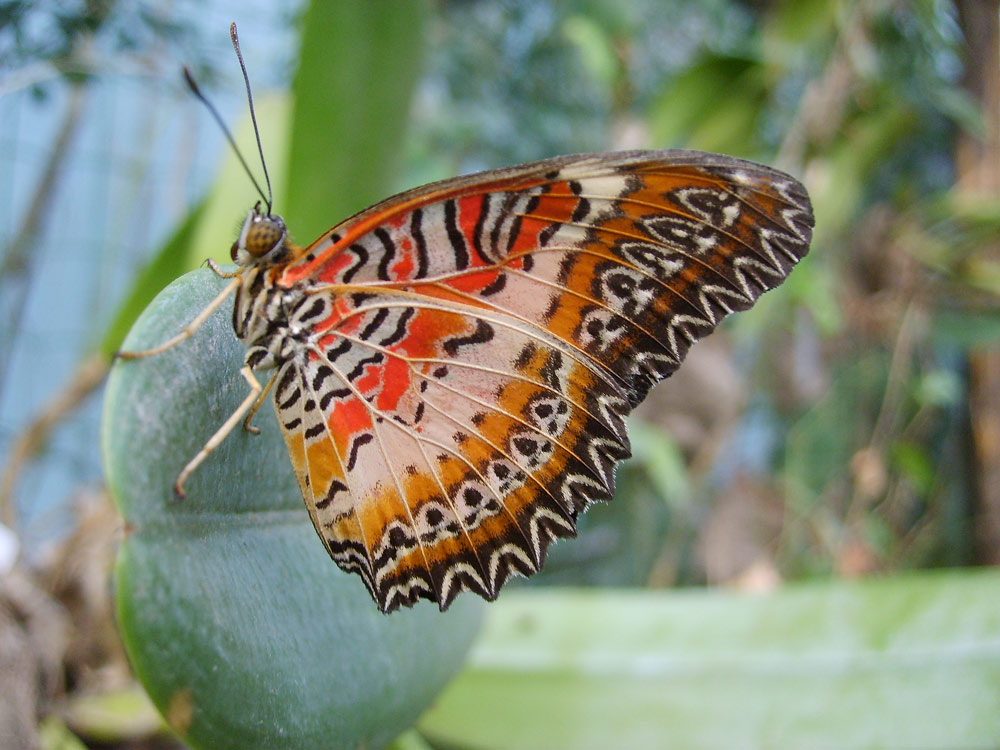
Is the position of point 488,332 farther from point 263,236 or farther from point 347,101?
point 347,101

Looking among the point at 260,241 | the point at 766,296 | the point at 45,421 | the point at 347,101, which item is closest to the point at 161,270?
the point at 45,421

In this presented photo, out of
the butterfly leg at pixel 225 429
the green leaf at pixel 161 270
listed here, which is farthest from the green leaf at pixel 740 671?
the green leaf at pixel 161 270

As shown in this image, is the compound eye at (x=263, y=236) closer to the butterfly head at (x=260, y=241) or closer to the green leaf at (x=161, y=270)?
the butterfly head at (x=260, y=241)

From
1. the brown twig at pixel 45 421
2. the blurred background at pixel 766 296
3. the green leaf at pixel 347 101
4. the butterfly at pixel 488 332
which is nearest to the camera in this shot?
the butterfly at pixel 488 332

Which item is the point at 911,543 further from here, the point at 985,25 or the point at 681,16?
the point at 681,16

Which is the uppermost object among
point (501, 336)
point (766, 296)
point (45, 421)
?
point (501, 336)

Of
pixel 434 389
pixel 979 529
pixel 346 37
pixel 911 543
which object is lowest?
pixel 911 543

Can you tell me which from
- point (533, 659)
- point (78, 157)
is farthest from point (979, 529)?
point (78, 157)

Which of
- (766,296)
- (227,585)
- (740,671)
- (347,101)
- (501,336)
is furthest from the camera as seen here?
(766,296)
